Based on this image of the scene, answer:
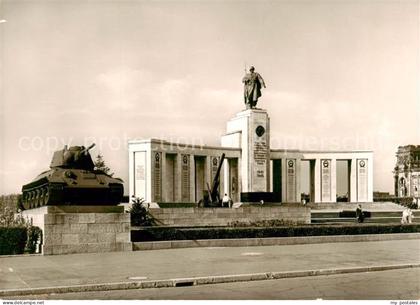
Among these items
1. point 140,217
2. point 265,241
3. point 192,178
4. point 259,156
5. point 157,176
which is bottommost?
point 265,241

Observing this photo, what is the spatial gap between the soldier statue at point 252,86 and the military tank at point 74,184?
22791 millimetres

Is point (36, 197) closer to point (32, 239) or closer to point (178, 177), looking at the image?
point (32, 239)

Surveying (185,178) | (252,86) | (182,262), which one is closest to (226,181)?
(185,178)

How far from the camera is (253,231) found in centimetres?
2061

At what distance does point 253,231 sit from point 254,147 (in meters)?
21.3

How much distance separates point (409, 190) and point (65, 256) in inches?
4048

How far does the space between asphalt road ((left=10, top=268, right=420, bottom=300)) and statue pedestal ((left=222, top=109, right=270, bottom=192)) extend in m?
29.0

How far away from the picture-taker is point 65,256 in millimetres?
15984

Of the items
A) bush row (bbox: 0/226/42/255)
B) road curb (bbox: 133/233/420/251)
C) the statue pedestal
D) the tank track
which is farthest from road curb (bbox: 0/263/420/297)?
the statue pedestal

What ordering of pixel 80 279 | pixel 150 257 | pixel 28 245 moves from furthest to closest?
pixel 28 245
pixel 150 257
pixel 80 279

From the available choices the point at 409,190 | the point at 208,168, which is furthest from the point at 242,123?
the point at 409,190

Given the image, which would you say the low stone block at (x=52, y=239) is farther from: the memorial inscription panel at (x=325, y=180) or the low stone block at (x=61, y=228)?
the memorial inscription panel at (x=325, y=180)

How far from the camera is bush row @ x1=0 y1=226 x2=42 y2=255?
16750mm

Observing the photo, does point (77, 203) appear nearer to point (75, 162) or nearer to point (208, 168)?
point (75, 162)
